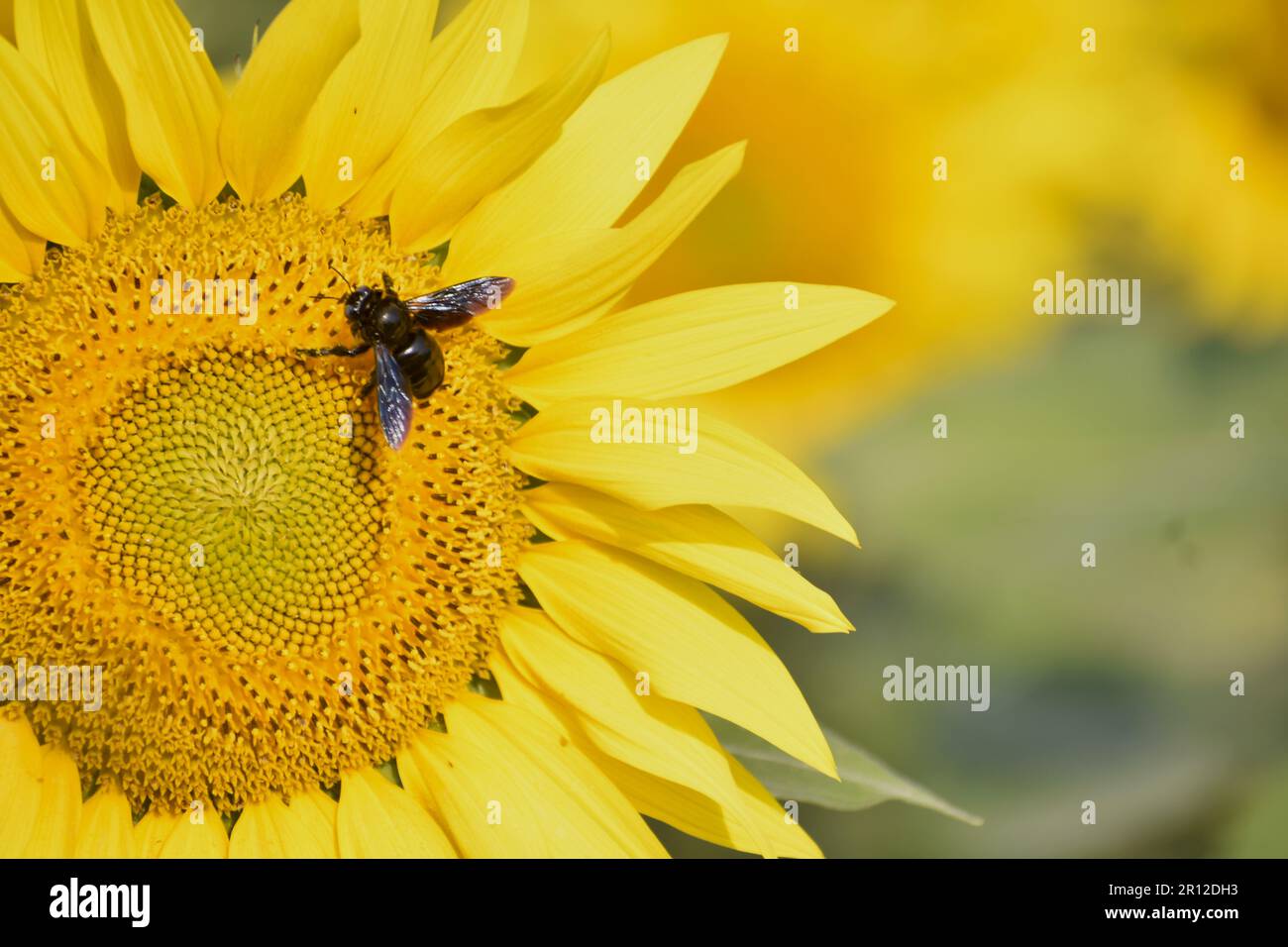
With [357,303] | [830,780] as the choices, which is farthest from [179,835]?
[830,780]

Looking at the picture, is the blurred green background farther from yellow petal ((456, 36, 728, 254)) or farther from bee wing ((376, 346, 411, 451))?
bee wing ((376, 346, 411, 451))

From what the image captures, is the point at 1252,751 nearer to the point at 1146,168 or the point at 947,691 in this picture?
the point at 947,691

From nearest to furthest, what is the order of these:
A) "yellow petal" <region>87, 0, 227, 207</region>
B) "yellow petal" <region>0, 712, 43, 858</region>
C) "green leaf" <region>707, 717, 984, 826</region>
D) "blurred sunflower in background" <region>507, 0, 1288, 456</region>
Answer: "yellow petal" <region>87, 0, 227, 207</region>, "yellow petal" <region>0, 712, 43, 858</region>, "green leaf" <region>707, 717, 984, 826</region>, "blurred sunflower in background" <region>507, 0, 1288, 456</region>

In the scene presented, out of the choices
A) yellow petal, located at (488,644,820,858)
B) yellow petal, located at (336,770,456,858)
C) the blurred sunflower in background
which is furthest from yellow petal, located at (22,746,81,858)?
the blurred sunflower in background

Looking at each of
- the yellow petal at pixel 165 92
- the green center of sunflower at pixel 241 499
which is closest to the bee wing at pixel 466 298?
the green center of sunflower at pixel 241 499

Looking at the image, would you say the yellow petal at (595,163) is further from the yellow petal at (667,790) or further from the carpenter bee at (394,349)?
the yellow petal at (667,790)

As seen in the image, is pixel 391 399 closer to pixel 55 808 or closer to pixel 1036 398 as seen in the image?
pixel 55 808
